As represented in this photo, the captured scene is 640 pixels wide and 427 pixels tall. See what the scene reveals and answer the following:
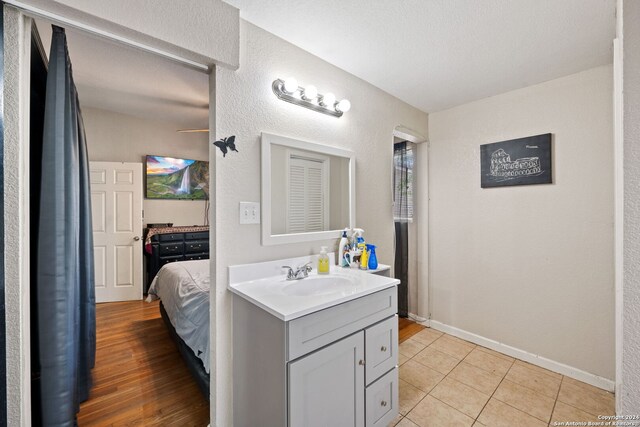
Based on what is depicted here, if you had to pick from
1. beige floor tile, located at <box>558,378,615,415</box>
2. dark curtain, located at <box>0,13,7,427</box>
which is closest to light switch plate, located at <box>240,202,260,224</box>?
dark curtain, located at <box>0,13,7,427</box>

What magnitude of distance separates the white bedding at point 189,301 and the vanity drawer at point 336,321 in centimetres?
92

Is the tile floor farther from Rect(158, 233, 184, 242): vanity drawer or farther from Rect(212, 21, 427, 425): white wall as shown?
Rect(158, 233, 184, 242): vanity drawer

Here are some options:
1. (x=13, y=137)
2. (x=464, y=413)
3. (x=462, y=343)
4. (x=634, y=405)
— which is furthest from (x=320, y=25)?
(x=462, y=343)

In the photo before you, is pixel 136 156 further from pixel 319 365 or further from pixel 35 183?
pixel 319 365

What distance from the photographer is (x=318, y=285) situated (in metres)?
1.63

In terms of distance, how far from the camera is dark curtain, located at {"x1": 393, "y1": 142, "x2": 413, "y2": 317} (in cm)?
300

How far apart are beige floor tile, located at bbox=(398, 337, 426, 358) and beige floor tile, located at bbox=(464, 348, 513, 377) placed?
15.0 inches

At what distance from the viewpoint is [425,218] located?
9.50ft

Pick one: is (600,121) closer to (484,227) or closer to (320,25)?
(484,227)

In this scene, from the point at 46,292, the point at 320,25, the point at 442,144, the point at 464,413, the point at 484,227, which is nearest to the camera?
the point at 46,292

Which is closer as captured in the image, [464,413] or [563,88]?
[464,413]

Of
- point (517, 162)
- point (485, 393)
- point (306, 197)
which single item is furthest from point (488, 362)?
point (306, 197)

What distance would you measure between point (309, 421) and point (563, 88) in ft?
9.33

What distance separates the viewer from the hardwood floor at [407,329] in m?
2.65
